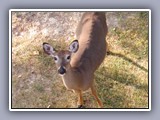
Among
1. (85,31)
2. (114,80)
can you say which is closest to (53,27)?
(85,31)

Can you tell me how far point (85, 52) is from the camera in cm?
493

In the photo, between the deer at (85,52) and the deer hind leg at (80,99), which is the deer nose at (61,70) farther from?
the deer hind leg at (80,99)

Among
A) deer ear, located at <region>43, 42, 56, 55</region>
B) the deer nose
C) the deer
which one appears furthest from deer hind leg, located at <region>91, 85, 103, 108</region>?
deer ear, located at <region>43, 42, 56, 55</region>

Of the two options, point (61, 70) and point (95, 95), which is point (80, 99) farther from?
point (61, 70)

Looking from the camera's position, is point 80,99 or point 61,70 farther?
point 80,99

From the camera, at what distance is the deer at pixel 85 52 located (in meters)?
4.88

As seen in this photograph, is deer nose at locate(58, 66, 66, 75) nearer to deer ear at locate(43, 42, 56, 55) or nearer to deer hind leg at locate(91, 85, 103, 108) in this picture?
deer ear at locate(43, 42, 56, 55)

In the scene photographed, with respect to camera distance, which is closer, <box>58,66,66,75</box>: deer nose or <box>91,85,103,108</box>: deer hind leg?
<box>58,66,66,75</box>: deer nose

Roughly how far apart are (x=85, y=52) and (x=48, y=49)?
240mm

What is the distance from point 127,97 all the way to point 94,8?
24.4 inches

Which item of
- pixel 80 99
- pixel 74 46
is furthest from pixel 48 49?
pixel 80 99

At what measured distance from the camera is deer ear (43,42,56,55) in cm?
489

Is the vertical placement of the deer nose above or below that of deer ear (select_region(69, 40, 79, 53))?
Result: below
